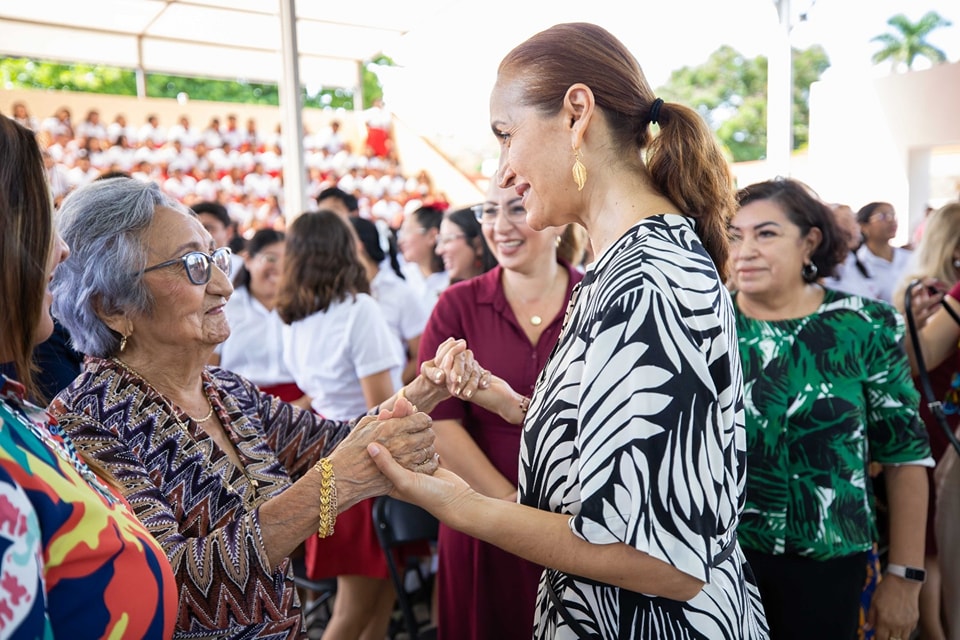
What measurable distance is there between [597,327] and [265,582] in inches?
31.1

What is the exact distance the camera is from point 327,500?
1.46m

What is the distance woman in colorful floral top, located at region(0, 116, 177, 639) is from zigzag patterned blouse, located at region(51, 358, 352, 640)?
11.6 inches

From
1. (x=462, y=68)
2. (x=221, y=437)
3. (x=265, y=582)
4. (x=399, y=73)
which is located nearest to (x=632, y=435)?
(x=265, y=582)

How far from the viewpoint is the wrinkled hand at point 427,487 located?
53.5 inches

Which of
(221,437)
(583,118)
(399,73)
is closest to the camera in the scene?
(583,118)

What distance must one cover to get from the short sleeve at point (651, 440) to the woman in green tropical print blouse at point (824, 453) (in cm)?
108

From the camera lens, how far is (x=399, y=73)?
69.0 feet

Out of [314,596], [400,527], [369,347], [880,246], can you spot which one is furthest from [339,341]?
[880,246]

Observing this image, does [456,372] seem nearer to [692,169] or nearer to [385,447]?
[385,447]

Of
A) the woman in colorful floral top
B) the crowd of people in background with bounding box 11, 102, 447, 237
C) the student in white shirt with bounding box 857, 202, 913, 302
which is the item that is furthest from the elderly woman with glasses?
the crowd of people in background with bounding box 11, 102, 447, 237

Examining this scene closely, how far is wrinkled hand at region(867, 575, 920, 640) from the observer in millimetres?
2326

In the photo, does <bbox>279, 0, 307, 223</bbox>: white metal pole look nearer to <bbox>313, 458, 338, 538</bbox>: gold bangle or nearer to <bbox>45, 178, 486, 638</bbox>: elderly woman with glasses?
<bbox>45, 178, 486, 638</bbox>: elderly woman with glasses

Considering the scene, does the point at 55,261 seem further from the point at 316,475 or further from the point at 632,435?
the point at 632,435

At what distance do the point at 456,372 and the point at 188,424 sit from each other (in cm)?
62
